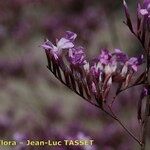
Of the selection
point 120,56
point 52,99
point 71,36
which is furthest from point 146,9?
point 52,99

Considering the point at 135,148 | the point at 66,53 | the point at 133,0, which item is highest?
the point at 66,53

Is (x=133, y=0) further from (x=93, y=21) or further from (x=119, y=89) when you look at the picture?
(x=119, y=89)

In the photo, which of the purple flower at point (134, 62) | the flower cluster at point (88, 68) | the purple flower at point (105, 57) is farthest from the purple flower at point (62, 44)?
the purple flower at point (134, 62)

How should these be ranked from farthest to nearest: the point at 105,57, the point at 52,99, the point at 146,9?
the point at 52,99 → the point at 105,57 → the point at 146,9

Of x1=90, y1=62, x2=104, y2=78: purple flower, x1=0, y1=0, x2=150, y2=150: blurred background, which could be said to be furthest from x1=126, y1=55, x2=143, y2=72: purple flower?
x1=0, y1=0, x2=150, y2=150: blurred background

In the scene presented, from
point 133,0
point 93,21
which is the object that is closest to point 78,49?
point 93,21

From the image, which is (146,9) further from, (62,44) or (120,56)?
(62,44)
